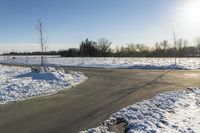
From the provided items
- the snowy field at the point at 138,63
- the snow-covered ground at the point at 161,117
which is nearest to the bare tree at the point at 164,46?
the snowy field at the point at 138,63

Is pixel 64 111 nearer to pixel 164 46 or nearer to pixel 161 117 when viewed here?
pixel 161 117

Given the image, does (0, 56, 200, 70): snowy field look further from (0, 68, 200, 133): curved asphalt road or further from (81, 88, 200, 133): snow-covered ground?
(81, 88, 200, 133): snow-covered ground

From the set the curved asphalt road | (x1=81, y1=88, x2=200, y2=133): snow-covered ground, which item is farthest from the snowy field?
(x1=81, y1=88, x2=200, y2=133): snow-covered ground

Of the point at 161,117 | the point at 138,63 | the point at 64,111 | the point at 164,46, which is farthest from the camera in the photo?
the point at 164,46

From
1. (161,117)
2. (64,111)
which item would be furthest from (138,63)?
(161,117)

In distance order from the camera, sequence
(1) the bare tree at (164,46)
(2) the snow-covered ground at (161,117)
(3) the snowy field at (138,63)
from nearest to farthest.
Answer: (2) the snow-covered ground at (161,117) < (3) the snowy field at (138,63) < (1) the bare tree at (164,46)

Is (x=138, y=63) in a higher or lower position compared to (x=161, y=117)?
higher

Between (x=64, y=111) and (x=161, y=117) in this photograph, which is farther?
(x=64, y=111)

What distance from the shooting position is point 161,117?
27.6 ft

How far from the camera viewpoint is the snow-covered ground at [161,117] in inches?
285

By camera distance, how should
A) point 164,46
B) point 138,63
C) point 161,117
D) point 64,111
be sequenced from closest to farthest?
point 161,117, point 64,111, point 138,63, point 164,46

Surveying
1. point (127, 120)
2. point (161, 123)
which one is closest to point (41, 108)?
point (127, 120)

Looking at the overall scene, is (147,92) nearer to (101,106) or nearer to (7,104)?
(101,106)

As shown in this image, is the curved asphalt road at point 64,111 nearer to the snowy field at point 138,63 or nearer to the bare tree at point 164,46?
the snowy field at point 138,63
